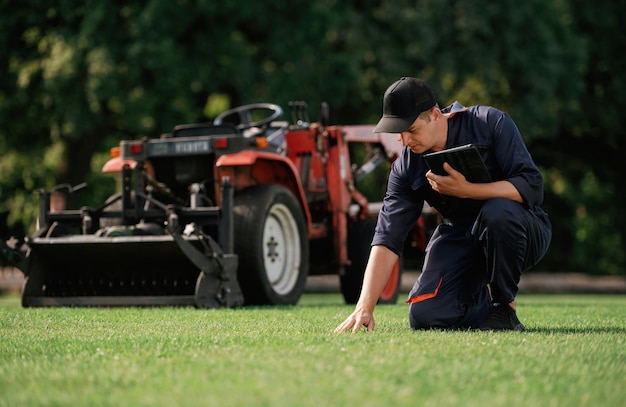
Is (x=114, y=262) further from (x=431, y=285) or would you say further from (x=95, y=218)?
(x=431, y=285)

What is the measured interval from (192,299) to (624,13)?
18050 millimetres

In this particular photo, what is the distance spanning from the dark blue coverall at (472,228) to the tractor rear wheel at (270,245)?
9.96ft

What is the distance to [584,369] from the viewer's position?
3975 millimetres

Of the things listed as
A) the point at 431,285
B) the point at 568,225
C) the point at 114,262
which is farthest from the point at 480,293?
the point at 568,225

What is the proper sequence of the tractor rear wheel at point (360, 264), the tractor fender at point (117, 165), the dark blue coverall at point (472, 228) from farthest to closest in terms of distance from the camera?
1. the tractor rear wheel at point (360, 264)
2. the tractor fender at point (117, 165)
3. the dark blue coverall at point (472, 228)

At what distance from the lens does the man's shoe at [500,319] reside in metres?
5.79

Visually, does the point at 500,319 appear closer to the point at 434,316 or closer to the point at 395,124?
the point at 434,316

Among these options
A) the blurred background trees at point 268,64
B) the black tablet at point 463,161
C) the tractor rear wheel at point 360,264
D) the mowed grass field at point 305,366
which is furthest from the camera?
the blurred background trees at point 268,64

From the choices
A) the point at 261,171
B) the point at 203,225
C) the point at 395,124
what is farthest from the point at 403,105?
the point at 261,171

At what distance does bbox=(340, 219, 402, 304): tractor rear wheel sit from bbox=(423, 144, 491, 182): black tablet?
4892mm

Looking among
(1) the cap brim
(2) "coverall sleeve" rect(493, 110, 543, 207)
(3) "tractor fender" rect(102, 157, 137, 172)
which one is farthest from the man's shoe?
(3) "tractor fender" rect(102, 157, 137, 172)

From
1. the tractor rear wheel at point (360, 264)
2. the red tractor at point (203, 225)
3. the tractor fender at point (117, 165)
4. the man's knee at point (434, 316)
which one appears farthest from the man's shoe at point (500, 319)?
the tractor rear wheel at point (360, 264)

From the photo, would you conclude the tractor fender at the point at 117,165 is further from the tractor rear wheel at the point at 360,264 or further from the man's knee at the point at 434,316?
the man's knee at the point at 434,316

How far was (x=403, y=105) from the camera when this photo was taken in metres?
5.42
